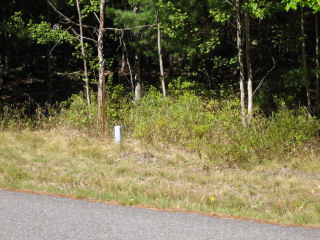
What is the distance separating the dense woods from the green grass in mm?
2667

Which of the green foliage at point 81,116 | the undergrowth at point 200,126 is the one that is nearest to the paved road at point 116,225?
the undergrowth at point 200,126

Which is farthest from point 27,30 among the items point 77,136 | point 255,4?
point 255,4

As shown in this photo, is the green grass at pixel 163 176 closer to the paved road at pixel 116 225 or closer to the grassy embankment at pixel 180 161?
the grassy embankment at pixel 180 161

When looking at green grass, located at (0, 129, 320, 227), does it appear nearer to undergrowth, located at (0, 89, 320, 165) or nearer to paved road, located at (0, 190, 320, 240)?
undergrowth, located at (0, 89, 320, 165)

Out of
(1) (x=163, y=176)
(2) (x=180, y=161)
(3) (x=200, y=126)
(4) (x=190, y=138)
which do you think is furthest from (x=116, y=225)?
(3) (x=200, y=126)

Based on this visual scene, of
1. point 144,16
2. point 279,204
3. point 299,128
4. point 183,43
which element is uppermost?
point 144,16

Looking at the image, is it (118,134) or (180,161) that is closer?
(180,161)

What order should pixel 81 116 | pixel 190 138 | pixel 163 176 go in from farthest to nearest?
pixel 81 116
pixel 190 138
pixel 163 176

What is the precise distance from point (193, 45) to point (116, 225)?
435 inches

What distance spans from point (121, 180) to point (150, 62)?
2161cm

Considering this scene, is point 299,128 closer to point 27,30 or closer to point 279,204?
point 279,204

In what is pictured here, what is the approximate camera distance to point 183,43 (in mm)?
16406

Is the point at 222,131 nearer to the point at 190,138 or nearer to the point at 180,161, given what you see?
the point at 190,138

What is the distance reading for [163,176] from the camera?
29.4 ft
